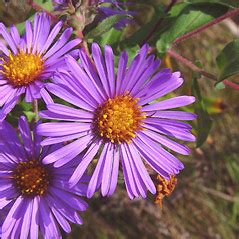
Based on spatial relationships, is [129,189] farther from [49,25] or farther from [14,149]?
[49,25]

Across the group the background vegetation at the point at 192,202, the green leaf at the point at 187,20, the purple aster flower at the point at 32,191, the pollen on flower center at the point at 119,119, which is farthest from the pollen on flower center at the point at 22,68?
the background vegetation at the point at 192,202

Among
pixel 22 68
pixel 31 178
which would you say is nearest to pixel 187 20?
pixel 22 68

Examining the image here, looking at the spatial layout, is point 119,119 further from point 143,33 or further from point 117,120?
point 143,33

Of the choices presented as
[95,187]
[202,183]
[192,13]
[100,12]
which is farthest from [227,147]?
[95,187]

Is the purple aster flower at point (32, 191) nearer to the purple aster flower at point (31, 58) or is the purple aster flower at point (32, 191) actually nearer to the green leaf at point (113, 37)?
the purple aster flower at point (31, 58)

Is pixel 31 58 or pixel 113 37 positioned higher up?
pixel 31 58

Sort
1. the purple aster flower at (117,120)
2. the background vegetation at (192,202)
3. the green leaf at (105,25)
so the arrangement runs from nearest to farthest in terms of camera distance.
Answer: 1. the purple aster flower at (117,120)
2. the green leaf at (105,25)
3. the background vegetation at (192,202)

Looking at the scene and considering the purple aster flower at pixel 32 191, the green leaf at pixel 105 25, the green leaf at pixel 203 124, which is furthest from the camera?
the green leaf at pixel 203 124
